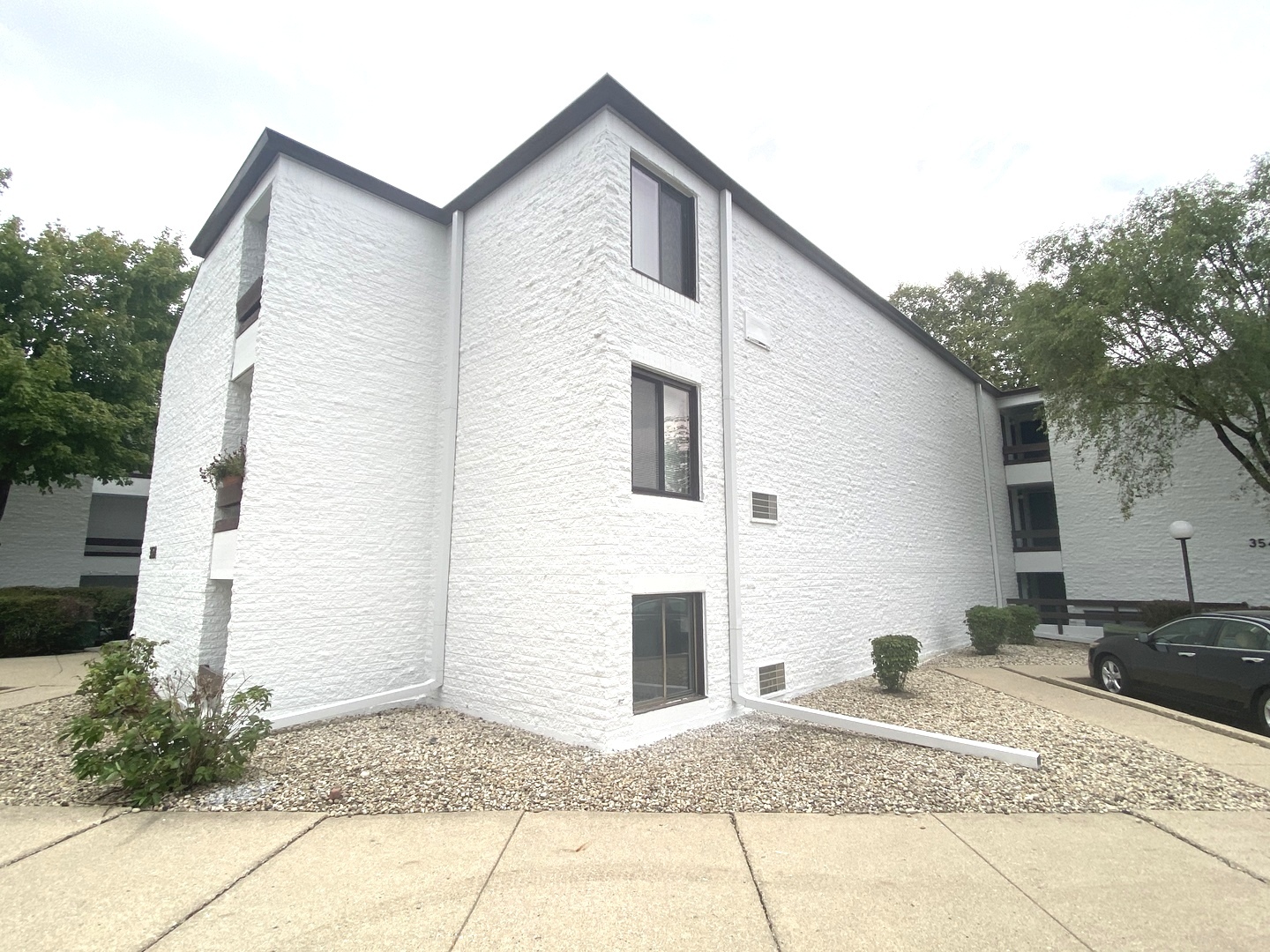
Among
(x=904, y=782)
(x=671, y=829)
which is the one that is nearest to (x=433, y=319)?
(x=671, y=829)

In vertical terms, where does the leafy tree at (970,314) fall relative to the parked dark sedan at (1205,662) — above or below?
above

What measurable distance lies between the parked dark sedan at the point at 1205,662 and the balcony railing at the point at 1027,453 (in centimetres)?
935

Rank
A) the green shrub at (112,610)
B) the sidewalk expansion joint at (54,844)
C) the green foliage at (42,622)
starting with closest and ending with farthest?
the sidewalk expansion joint at (54,844), the green foliage at (42,622), the green shrub at (112,610)

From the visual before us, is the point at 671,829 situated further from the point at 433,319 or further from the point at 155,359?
the point at 155,359

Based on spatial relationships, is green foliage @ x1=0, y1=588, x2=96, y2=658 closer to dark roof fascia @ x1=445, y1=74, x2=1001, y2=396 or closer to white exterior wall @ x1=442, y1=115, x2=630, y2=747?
white exterior wall @ x1=442, y1=115, x2=630, y2=747

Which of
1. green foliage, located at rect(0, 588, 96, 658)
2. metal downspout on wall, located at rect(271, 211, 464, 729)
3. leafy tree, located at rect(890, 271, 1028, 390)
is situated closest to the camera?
metal downspout on wall, located at rect(271, 211, 464, 729)

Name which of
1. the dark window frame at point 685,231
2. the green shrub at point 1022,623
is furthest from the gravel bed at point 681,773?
the green shrub at point 1022,623

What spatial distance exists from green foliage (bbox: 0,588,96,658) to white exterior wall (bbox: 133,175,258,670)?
14.6 ft

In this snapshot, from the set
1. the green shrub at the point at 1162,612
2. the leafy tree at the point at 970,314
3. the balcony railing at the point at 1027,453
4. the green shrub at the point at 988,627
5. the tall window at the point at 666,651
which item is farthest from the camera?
the leafy tree at the point at 970,314

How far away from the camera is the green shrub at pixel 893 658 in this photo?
888 cm

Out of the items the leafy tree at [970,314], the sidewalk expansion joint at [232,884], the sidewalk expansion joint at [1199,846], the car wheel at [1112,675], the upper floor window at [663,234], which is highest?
the leafy tree at [970,314]

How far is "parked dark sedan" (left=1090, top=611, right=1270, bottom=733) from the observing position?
699 cm

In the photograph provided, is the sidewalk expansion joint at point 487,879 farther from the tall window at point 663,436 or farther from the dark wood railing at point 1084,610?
the dark wood railing at point 1084,610

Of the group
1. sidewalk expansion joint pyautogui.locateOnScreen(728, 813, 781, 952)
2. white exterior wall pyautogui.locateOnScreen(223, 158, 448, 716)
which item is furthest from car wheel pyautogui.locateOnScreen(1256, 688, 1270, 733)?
white exterior wall pyautogui.locateOnScreen(223, 158, 448, 716)
